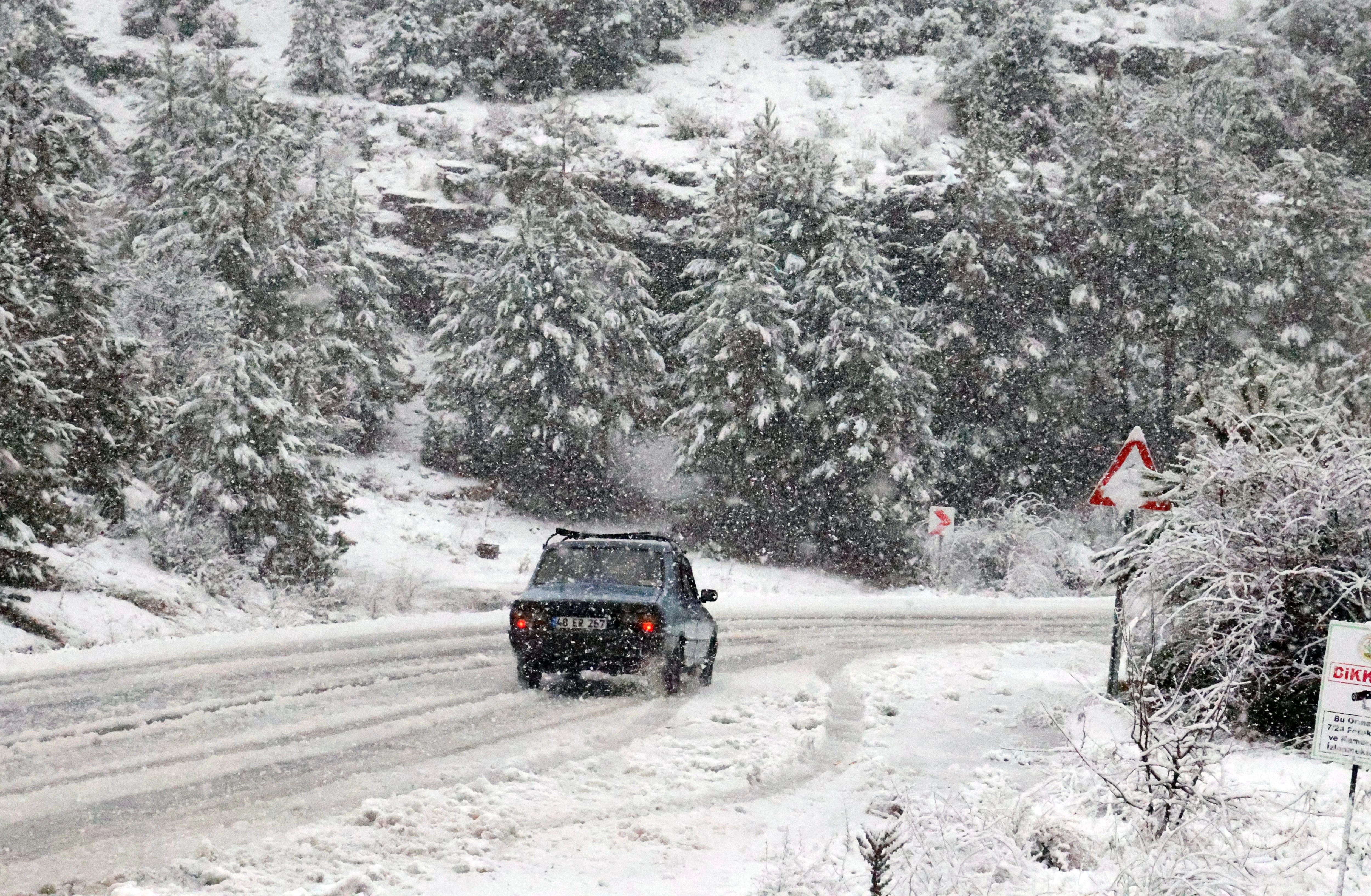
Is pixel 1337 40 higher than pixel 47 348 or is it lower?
higher

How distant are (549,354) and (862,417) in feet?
33.5

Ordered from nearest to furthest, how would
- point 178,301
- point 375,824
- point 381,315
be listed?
point 375,824 → point 178,301 → point 381,315

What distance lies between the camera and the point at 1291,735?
8922 mm

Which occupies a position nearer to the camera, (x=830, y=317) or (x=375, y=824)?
(x=375, y=824)

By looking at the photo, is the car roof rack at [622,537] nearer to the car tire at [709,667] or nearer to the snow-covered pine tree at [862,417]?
the car tire at [709,667]

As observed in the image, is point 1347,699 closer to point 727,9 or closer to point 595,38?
point 595,38

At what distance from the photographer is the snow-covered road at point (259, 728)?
631cm

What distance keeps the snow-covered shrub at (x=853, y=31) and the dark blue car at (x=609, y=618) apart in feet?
162

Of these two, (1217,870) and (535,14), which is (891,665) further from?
(535,14)

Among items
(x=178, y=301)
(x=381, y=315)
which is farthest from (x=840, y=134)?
(x=178, y=301)

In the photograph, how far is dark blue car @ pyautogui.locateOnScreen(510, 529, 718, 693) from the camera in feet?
37.0

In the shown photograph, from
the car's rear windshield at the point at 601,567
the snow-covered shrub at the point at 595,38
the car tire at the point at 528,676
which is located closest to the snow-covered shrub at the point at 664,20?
the snow-covered shrub at the point at 595,38

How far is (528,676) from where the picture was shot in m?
11.6

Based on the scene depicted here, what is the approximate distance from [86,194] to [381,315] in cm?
1992
